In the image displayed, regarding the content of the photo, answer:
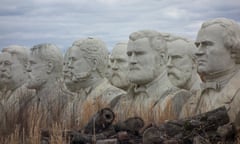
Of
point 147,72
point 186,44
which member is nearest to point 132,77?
point 147,72

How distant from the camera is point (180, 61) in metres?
13.3

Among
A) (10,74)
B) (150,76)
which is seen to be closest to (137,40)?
(150,76)

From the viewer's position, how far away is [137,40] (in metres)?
12.8

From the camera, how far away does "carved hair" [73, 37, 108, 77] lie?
1506cm

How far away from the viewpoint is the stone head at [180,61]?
13.2m

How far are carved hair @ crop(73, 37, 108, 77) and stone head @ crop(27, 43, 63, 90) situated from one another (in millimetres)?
1500

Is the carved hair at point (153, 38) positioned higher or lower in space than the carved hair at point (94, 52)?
higher

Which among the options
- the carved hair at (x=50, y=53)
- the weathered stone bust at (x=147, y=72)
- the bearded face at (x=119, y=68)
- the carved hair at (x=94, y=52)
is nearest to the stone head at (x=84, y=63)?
the carved hair at (x=94, y=52)

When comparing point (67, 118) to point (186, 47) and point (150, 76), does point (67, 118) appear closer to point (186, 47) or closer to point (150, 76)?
point (150, 76)

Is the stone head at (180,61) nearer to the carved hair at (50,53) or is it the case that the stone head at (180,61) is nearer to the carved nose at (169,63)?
the carved nose at (169,63)

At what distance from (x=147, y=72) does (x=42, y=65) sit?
4370 millimetres

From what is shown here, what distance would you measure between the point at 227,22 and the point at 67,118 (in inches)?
126

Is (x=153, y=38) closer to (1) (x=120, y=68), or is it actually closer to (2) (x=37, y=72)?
(1) (x=120, y=68)

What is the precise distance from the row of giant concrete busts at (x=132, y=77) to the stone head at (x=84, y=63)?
19 millimetres
